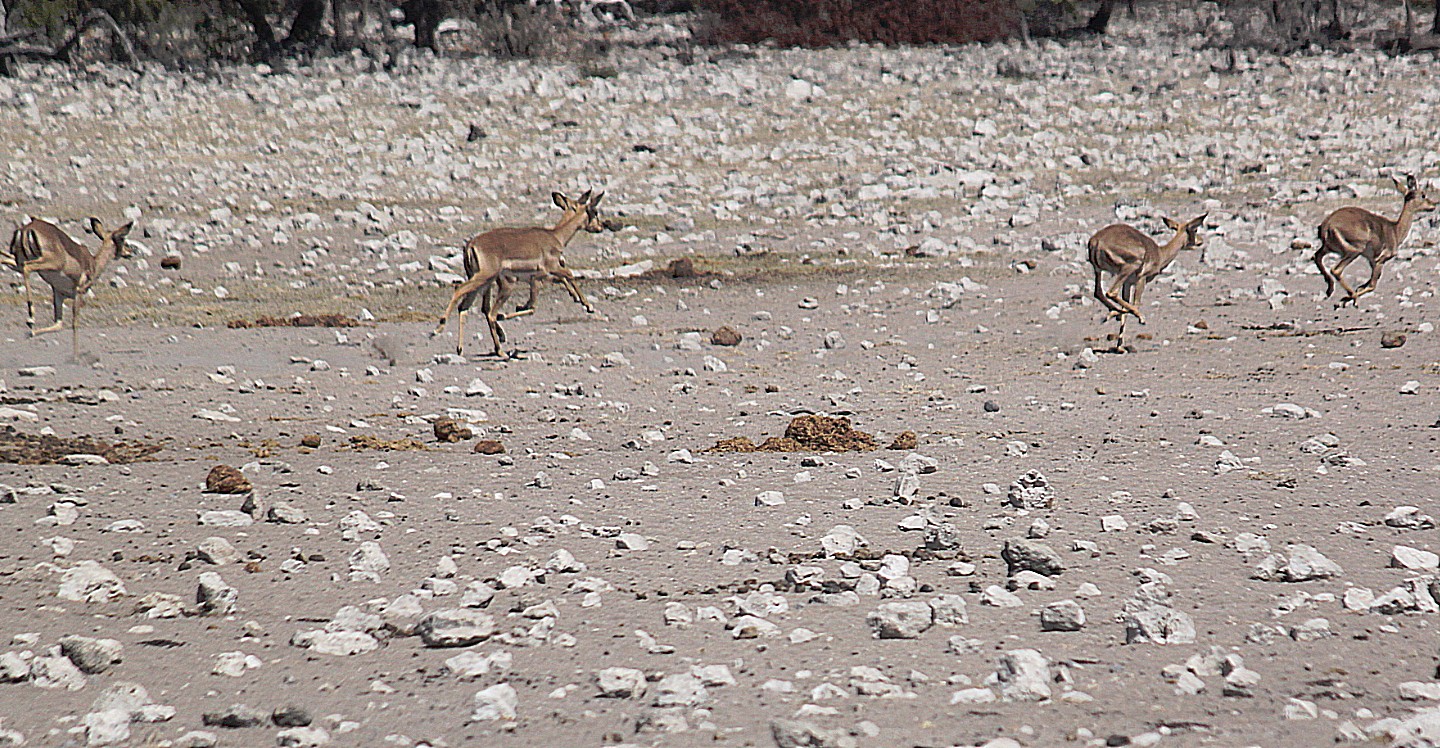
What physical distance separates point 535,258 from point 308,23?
1753 centimetres

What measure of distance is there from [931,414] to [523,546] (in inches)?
105

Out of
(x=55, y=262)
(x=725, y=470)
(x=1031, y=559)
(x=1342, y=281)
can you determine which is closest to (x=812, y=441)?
(x=725, y=470)

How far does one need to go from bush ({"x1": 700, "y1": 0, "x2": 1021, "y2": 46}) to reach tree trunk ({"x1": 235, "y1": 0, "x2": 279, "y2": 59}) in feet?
23.5

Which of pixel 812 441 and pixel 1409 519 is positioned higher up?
pixel 1409 519

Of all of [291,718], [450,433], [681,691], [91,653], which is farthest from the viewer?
[450,433]

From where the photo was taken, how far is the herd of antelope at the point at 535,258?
826cm

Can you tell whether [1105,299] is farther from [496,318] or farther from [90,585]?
[90,585]

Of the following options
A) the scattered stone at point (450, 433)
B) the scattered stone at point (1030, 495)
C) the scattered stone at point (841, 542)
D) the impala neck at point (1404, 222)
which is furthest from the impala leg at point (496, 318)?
the impala neck at point (1404, 222)

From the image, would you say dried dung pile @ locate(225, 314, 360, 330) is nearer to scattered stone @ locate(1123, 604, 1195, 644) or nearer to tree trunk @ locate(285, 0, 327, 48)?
scattered stone @ locate(1123, 604, 1195, 644)

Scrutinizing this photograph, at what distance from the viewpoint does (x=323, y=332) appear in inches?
354

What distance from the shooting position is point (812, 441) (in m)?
6.08

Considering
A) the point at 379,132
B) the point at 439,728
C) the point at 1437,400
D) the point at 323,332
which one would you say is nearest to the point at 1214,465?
the point at 1437,400

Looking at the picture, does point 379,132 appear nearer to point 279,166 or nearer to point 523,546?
point 279,166

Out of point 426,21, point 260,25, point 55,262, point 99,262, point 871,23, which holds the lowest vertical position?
point 99,262
